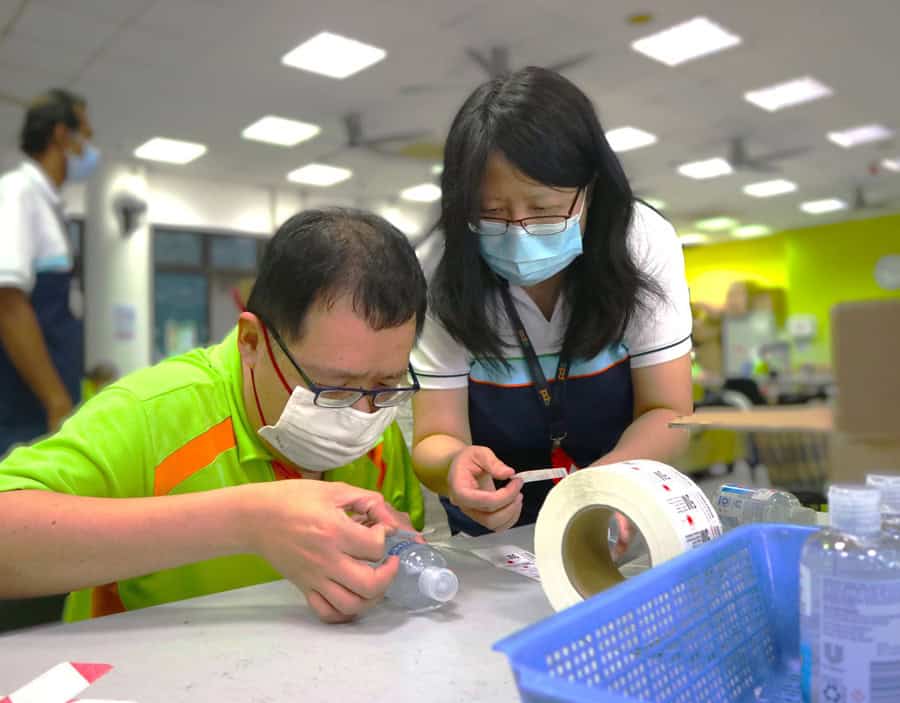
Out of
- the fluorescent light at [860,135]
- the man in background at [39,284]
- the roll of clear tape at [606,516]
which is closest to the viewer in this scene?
the roll of clear tape at [606,516]

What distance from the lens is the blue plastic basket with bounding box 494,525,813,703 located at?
0.45 m

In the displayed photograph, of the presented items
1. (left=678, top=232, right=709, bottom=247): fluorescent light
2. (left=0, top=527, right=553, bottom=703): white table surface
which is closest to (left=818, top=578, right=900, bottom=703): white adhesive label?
(left=0, top=527, right=553, bottom=703): white table surface

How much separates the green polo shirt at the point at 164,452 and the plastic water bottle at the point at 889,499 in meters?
0.77

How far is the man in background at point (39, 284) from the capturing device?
6.57 ft

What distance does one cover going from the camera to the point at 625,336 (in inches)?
53.2

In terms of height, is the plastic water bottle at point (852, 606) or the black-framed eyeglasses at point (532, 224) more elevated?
the black-framed eyeglasses at point (532, 224)

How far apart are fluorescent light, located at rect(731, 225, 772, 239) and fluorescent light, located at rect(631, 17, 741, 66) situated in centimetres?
733

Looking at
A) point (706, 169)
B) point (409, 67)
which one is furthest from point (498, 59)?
point (706, 169)

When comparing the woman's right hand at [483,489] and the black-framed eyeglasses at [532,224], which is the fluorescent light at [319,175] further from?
the woman's right hand at [483,489]

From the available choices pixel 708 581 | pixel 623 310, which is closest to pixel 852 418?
pixel 708 581

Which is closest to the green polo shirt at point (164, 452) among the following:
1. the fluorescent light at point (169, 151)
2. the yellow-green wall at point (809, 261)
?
the fluorescent light at point (169, 151)

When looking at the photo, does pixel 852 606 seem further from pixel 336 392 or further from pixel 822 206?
pixel 822 206

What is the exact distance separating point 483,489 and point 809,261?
42.3ft

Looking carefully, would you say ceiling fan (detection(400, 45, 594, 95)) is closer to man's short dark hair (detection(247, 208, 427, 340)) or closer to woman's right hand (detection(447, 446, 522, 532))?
man's short dark hair (detection(247, 208, 427, 340))
